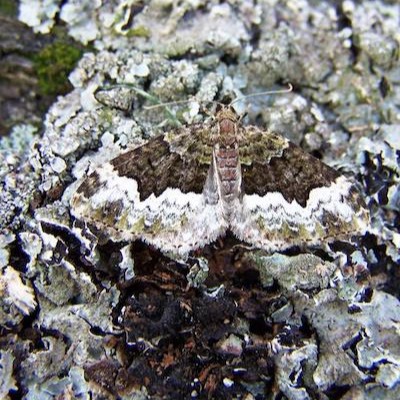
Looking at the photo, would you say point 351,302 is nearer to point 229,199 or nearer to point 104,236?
point 229,199

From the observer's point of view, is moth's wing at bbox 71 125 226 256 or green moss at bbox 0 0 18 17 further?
green moss at bbox 0 0 18 17

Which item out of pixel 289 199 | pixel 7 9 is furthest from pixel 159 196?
pixel 7 9

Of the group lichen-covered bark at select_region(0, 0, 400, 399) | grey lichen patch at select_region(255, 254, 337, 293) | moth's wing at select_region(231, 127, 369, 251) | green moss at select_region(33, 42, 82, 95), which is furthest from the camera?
green moss at select_region(33, 42, 82, 95)

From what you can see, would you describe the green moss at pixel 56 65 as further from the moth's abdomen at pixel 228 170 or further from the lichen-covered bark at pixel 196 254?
the moth's abdomen at pixel 228 170

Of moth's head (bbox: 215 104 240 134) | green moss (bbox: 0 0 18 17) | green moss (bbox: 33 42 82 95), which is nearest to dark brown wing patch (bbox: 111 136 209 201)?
moth's head (bbox: 215 104 240 134)

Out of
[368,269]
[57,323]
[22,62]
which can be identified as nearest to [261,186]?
[368,269]

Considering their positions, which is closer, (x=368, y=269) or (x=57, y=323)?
(x=57, y=323)

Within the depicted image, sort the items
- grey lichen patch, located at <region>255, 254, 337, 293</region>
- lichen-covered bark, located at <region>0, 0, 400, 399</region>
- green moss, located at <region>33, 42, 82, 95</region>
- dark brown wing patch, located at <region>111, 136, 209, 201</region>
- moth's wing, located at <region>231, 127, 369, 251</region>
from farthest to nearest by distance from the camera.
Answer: green moss, located at <region>33, 42, 82, 95</region> → dark brown wing patch, located at <region>111, 136, 209, 201</region> → moth's wing, located at <region>231, 127, 369, 251</region> → grey lichen patch, located at <region>255, 254, 337, 293</region> → lichen-covered bark, located at <region>0, 0, 400, 399</region>

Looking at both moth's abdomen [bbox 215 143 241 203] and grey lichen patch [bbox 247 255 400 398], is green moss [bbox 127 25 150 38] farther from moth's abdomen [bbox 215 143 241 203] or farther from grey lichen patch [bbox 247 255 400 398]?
grey lichen patch [bbox 247 255 400 398]
